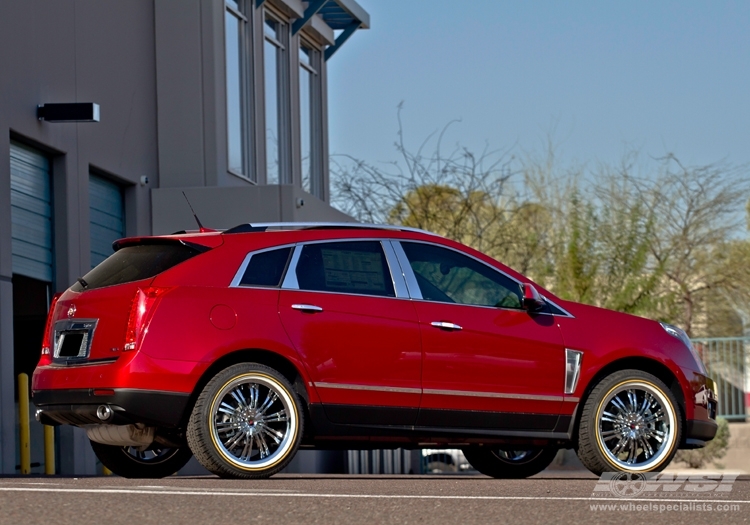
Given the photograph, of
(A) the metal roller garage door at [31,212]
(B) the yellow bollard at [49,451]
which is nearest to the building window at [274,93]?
(A) the metal roller garage door at [31,212]

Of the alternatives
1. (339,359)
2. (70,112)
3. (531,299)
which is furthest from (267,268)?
(70,112)

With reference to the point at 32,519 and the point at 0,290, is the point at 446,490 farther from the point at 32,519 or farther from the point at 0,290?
the point at 0,290

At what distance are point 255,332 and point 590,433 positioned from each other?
2456mm

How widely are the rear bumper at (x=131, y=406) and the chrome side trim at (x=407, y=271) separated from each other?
1714mm

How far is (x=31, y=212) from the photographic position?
15.0 meters

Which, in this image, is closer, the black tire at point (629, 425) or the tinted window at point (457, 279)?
the tinted window at point (457, 279)

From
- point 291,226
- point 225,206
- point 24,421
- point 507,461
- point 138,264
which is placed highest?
point 225,206

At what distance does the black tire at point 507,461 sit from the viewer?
423 inches

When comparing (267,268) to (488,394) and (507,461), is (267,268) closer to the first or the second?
(488,394)

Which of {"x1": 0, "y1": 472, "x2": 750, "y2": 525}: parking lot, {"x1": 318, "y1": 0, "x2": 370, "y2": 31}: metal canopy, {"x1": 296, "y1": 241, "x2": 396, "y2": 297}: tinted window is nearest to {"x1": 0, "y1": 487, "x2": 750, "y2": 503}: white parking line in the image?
{"x1": 0, "y1": 472, "x2": 750, "y2": 525}: parking lot

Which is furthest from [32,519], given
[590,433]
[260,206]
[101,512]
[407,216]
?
[407,216]

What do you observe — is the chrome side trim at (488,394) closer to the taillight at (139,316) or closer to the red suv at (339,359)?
the red suv at (339,359)

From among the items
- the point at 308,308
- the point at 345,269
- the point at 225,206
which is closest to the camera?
the point at 308,308

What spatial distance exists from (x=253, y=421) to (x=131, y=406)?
0.78 metres
